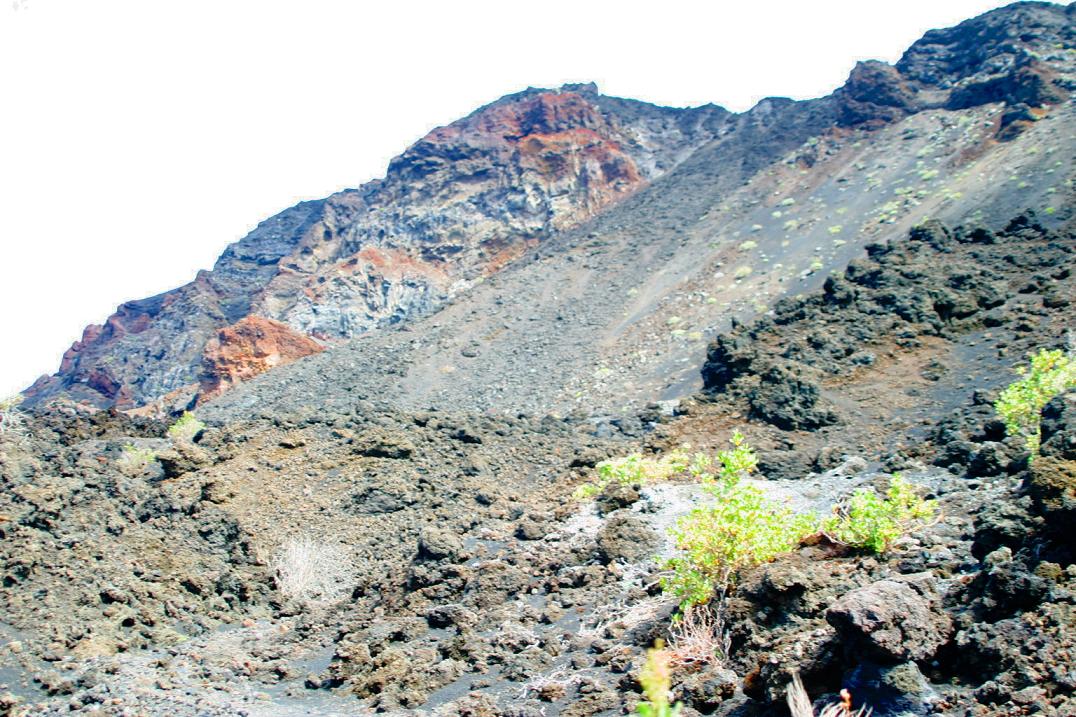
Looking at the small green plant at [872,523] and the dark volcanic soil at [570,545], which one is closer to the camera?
the dark volcanic soil at [570,545]

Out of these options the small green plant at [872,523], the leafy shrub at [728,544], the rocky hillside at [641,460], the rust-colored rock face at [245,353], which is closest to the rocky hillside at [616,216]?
the rust-colored rock face at [245,353]

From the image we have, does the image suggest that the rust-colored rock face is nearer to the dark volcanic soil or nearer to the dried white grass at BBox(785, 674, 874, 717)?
the dark volcanic soil

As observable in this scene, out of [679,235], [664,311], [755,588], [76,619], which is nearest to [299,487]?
[76,619]

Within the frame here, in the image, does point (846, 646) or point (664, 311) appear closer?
point (846, 646)

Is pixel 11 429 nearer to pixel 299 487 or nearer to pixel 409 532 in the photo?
pixel 299 487

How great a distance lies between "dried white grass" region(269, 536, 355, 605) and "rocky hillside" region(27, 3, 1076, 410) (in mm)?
13988

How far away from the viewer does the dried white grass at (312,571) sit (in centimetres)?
1220

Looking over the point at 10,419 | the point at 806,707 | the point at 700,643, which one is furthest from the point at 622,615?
the point at 10,419

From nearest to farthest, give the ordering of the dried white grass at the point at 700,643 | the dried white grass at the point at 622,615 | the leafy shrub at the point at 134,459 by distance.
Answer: the dried white grass at the point at 700,643, the dried white grass at the point at 622,615, the leafy shrub at the point at 134,459

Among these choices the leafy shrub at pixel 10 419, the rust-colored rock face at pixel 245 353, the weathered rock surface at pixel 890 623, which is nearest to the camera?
the weathered rock surface at pixel 890 623

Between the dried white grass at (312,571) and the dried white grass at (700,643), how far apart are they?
6.98 m

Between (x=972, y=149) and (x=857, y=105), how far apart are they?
11475 millimetres

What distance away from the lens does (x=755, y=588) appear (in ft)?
20.8

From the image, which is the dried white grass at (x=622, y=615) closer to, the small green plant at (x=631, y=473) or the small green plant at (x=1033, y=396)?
the small green plant at (x=631, y=473)
